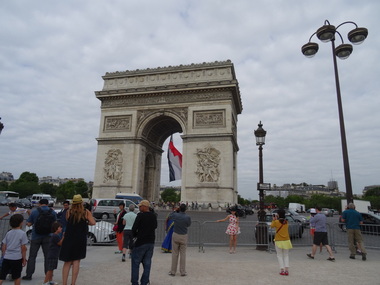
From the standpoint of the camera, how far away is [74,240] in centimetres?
433

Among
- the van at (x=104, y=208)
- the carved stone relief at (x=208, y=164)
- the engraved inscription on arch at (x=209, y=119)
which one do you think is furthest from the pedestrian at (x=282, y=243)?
the engraved inscription on arch at (x=209, y=119)

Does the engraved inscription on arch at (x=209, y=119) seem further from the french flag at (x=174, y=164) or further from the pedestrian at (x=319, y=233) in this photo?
the pedestrian at (x=319, y=233)

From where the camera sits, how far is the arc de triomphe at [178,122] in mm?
25172

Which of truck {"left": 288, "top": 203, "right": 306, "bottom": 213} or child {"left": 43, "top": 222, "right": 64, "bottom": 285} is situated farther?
truck {"left": 288, "top": 203, "right": 306, "bottom": 213}

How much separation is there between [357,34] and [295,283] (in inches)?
308

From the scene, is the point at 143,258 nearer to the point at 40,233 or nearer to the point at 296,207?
the point at 40,233

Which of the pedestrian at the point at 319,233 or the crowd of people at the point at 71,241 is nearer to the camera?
the crowd of people at the point at 71,241

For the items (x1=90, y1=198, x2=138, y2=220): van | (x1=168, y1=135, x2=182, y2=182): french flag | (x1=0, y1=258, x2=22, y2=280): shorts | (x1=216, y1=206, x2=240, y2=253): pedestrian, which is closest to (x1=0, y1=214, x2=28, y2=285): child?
(x1=0, y1=258, x2=22, y2=280): shorts

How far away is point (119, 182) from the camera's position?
27094mm

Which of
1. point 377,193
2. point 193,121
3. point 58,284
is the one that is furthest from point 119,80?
point 377,193

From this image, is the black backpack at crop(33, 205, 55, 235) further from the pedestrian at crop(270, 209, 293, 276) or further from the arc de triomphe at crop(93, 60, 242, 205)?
the arc de triomphe at crop(93, 60, 242, 205)

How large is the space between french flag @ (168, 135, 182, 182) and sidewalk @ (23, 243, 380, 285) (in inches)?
749

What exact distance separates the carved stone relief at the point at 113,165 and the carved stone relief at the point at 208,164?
7.94m

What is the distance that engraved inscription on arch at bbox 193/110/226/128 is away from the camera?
26.3 m
